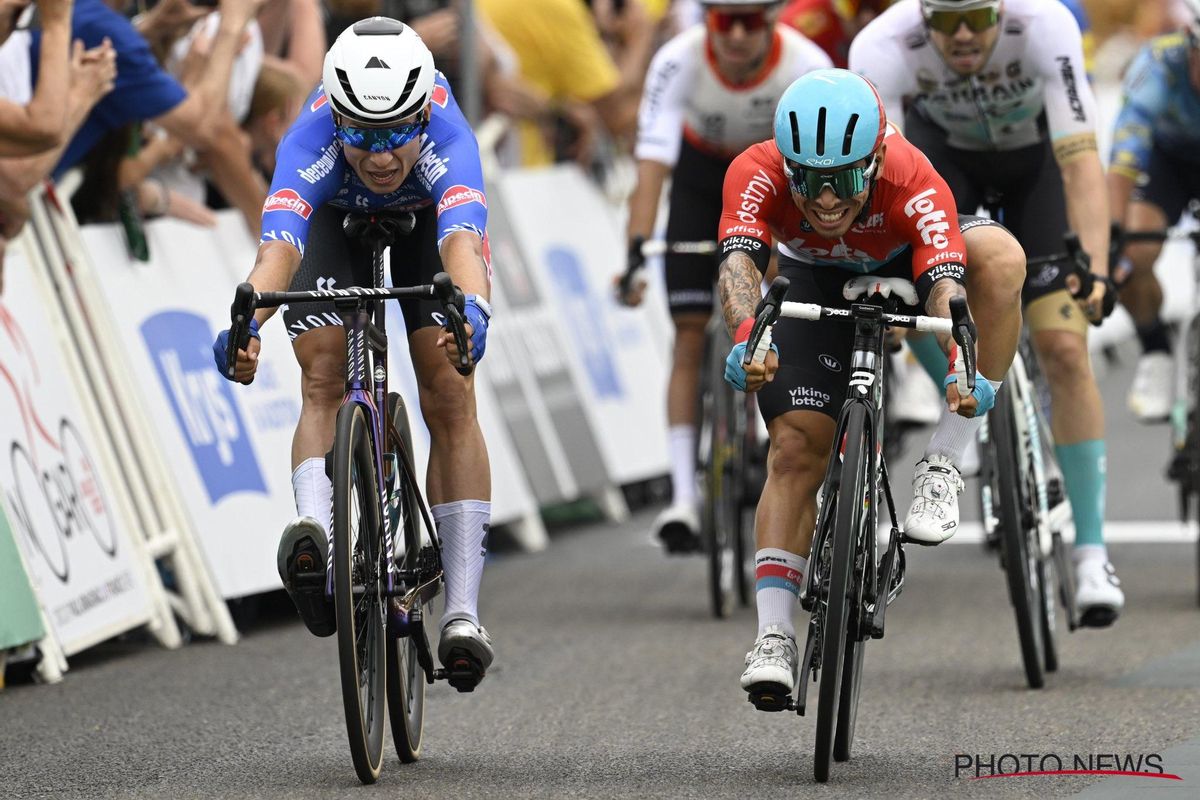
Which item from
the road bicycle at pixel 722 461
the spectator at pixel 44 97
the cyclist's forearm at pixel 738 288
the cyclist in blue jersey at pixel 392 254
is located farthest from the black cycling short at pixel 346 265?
the road bicycle at pixel 722 461

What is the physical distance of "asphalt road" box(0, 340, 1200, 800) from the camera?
6.11 metres

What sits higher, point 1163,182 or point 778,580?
point 778,580

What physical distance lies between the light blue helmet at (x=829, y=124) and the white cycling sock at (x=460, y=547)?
1.46 meters

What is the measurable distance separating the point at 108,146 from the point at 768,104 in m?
2.88

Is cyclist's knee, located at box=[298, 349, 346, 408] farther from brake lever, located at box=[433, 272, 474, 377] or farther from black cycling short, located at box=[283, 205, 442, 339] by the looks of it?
brake lever, located at box=[433, 272, 474, 377]

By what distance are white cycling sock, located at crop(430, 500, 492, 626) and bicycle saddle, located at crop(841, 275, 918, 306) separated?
127 cm

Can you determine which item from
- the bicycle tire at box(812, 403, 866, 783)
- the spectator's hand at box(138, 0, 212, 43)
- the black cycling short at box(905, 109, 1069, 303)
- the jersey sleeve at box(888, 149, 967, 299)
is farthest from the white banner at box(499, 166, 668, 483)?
the bicycle tire at box(812, 403, 866, 783)

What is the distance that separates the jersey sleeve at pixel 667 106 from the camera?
9.95m

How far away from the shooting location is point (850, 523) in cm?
584

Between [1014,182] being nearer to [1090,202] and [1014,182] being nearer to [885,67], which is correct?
[1090,202]

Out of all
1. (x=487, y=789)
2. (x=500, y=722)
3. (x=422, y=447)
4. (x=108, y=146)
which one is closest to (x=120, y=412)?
(x=108, y=146)

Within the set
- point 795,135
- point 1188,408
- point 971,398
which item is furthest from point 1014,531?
point 1188,408

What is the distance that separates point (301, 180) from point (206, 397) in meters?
3.21

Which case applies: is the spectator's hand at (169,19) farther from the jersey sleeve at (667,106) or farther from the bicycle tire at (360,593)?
the bicycle tire at (360,593)
